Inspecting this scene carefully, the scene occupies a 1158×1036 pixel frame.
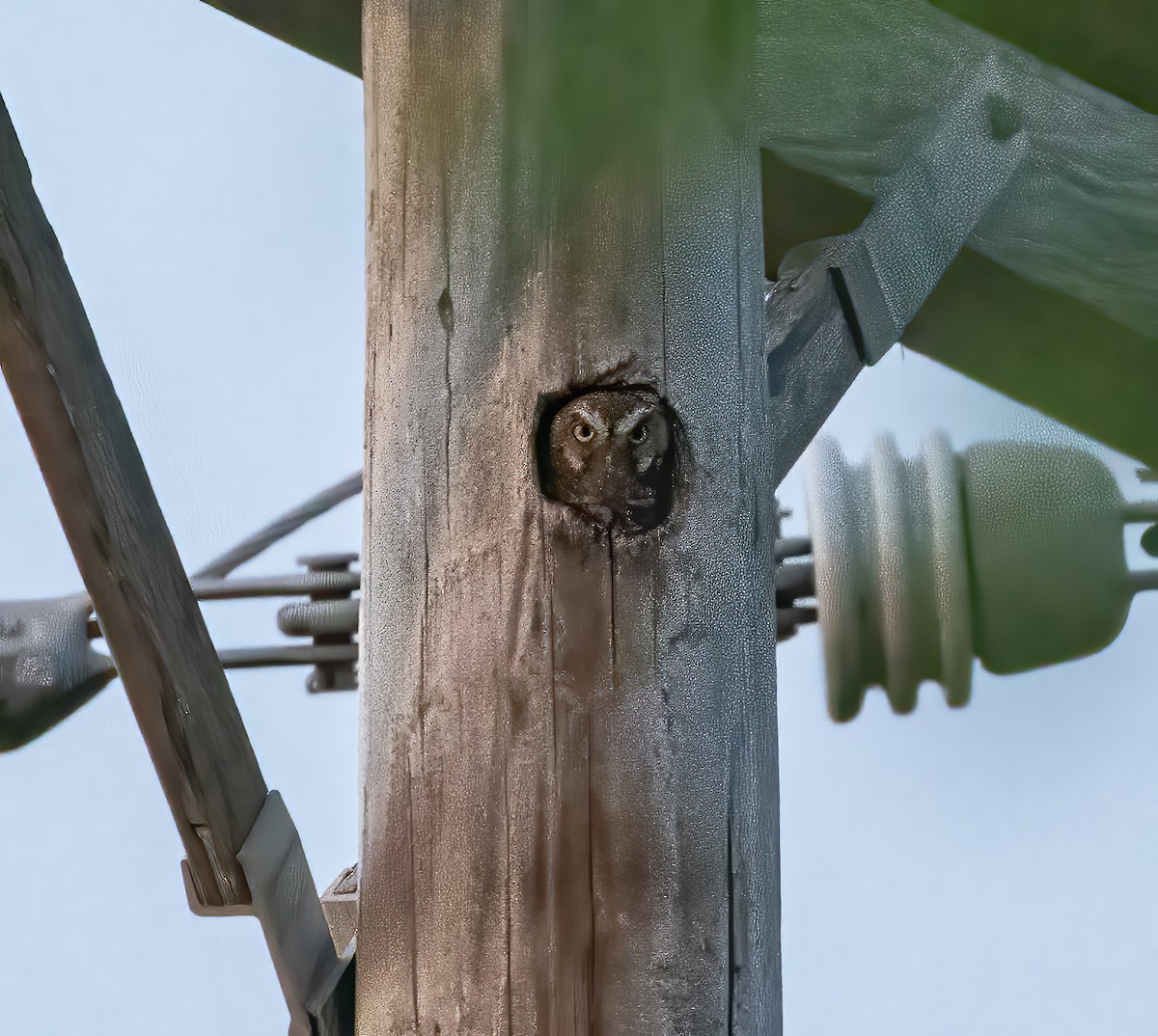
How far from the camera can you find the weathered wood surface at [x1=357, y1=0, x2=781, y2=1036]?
0.59 m

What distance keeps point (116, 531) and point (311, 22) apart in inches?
22.0

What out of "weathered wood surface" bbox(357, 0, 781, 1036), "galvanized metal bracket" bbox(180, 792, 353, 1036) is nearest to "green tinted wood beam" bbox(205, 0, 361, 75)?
"weathered wood surface" bbox(357, 0, 781, 1036)

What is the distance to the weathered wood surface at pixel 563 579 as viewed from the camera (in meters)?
0.59

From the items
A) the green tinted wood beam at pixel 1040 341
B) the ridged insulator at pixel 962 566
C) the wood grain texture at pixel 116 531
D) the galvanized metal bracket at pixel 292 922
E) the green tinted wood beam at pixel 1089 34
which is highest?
the green tinted wood beam at pixel 1089 34

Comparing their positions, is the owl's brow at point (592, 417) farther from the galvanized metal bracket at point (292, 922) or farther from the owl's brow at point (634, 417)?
the galvanized metal bracket at point (292, 922)

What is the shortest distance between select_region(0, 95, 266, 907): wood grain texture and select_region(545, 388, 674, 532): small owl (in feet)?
0.83

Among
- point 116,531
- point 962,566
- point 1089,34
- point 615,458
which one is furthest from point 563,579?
point 1089,34

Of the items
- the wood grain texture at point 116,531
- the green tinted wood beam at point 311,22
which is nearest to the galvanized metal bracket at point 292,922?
the wood grain texture at point 116,531

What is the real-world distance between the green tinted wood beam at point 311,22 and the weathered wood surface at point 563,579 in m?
0.33

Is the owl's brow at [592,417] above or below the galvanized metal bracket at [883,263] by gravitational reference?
below

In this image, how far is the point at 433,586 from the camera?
637mm

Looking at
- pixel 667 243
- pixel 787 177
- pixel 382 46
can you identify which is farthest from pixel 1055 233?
pixel 382 46

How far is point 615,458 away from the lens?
0.59 metres

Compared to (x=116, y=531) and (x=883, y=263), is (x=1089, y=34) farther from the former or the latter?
(x=116, y=531)
